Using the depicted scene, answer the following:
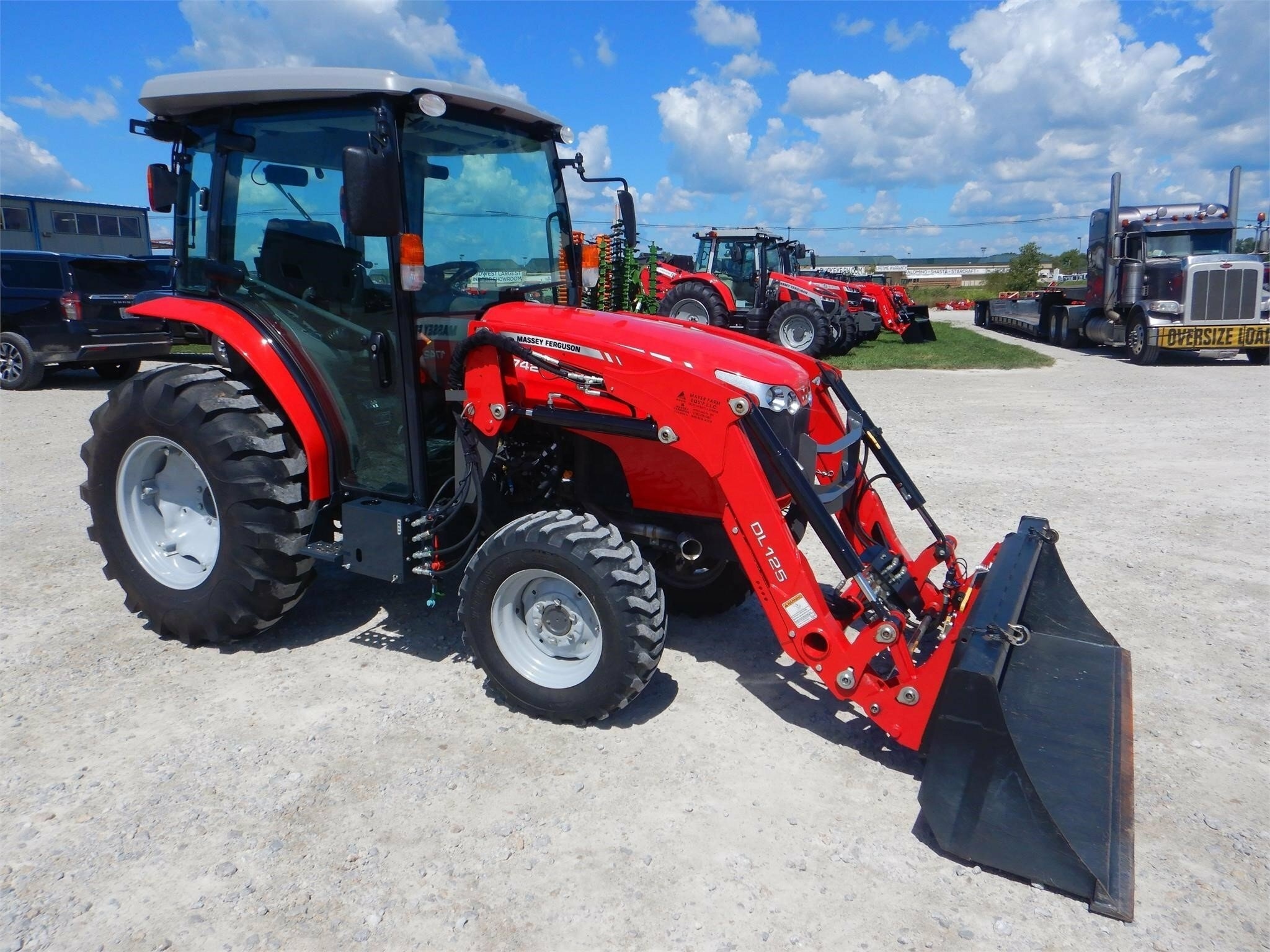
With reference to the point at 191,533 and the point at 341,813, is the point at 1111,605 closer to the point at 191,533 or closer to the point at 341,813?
the point at 341,813

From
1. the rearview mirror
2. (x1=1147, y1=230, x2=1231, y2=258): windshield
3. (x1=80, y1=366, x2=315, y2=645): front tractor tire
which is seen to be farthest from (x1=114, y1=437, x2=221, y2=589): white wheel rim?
(x1=1147, y1=230, x2=1231, y2=258): windshield

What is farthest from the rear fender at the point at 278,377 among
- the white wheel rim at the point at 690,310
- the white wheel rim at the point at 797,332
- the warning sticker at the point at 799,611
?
the white wheel rim at the point at 797,332

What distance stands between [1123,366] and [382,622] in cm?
1558

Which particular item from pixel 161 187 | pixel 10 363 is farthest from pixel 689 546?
pixel 10 363

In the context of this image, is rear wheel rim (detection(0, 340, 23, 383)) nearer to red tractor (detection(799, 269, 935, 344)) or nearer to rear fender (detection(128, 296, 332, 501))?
rear fender (detection(128, 296, 332, 501))

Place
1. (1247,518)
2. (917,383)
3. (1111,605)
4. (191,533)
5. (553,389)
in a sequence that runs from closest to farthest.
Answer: (553,389) < (191,533) < (1111,605) < (1247,518) < (917,383)

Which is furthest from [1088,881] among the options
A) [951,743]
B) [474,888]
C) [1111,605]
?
[1111,605]

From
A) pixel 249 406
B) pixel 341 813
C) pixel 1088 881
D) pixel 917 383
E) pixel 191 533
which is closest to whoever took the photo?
pixel 1088 881

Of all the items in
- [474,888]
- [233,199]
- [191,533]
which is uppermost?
[233,199]

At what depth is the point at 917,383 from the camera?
547 inches

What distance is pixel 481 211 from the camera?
13.9 feet

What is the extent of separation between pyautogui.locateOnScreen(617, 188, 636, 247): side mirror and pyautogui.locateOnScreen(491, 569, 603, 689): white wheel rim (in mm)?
2302

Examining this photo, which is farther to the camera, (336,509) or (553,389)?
(336,509)

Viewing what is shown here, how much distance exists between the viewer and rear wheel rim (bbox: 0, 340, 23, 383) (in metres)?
12.4
